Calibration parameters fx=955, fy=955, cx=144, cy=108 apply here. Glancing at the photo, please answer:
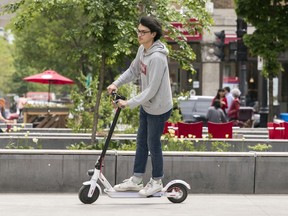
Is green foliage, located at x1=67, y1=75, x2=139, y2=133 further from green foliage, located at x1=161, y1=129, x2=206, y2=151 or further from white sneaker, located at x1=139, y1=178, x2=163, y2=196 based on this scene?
white sneaker, located at x1=139, y1=178, x2=163, y2=196

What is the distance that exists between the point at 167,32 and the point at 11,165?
4150mm

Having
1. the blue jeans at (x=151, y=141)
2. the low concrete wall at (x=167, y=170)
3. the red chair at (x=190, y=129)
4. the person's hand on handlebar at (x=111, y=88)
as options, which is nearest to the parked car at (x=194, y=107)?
the red chair at (x=190, y=129)

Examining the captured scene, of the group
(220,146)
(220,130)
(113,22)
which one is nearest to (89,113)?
(220,130)

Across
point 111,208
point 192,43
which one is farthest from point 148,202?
point 192,43

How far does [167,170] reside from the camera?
11266 millimetres

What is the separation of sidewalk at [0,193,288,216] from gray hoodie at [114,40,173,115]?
1.02 metres

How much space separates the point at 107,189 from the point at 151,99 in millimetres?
1044

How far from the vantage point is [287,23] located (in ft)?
81.0

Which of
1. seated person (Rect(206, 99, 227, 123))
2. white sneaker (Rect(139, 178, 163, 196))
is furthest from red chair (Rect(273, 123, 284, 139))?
white sneaker (Rect(139, 178, 163, 196))

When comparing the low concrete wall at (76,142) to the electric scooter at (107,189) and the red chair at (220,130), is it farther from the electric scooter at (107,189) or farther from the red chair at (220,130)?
the electric scooter at (107,189)

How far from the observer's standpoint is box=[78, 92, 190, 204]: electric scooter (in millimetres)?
9766

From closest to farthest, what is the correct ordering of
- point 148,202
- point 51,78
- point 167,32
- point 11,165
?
1. point 148,202
2. point 11,165
3. point 167,32
4. point 51,78

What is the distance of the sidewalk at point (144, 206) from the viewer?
9.27 metres

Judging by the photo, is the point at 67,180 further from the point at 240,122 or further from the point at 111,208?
the point at 240,122
